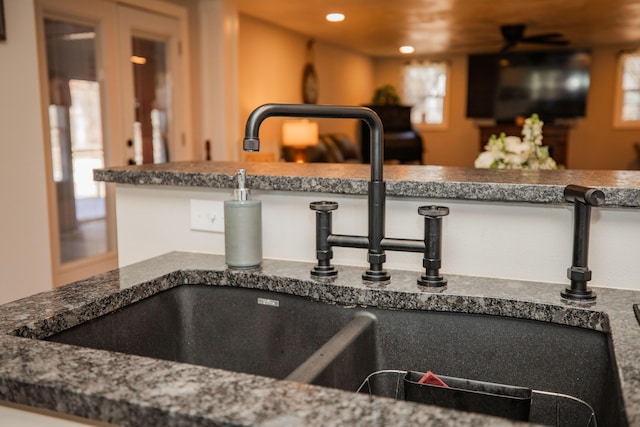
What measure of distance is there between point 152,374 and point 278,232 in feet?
2.19

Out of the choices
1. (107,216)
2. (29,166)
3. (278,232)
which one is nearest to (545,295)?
(278,232)

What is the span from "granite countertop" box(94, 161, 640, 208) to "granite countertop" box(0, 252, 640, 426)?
171 mm

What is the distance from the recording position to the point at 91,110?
13.5ft

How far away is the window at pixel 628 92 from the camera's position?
8977mm

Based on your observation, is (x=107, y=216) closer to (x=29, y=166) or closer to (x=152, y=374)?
(x=29, y=166)

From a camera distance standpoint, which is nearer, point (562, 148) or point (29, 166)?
point (29, 166)

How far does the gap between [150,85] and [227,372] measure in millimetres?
4331

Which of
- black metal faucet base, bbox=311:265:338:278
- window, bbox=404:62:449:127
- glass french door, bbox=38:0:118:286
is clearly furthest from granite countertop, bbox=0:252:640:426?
window, bbox=404:62:449:127

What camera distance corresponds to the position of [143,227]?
1.53m

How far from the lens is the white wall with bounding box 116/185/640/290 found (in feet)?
3.69

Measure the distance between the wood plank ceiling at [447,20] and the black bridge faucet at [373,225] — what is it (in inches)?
185

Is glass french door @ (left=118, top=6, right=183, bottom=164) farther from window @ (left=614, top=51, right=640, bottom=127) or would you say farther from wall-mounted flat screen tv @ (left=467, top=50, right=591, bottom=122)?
window @ (left=614, top=51, right=640, bottom=127)

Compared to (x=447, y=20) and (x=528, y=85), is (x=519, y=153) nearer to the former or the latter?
(x=447, y=20)

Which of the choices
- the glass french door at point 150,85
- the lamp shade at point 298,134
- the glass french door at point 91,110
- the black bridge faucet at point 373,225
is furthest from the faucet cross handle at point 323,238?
the lamp shade at point 298,134
